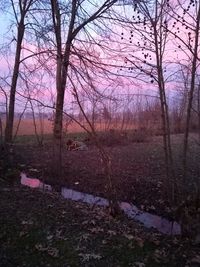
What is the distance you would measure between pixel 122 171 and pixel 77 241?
7568mm

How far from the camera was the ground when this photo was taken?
566 cm

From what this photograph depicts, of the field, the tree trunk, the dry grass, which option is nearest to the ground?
the field

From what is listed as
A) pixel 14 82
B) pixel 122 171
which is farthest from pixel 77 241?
pixel 14 82

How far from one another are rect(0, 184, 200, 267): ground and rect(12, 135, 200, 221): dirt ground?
1.97 metres

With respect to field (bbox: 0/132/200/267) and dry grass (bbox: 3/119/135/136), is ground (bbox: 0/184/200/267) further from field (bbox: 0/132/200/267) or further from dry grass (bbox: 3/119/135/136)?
dry grass (bbox: 3/119/135/136)

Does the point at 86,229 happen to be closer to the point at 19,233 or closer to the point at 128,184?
the point at 19,233

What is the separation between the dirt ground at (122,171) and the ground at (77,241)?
1.97m

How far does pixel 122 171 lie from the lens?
1359cm

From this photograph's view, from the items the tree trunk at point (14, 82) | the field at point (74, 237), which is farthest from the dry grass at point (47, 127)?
the field at point (74, 237)

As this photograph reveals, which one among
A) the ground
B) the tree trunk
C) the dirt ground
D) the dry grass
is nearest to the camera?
the ground

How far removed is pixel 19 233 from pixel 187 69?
3.47 metres

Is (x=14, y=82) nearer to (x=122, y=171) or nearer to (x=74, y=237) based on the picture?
(x=122, y=171)

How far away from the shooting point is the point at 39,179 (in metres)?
13.4

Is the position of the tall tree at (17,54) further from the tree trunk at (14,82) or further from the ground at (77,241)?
the ground at (77,241)
